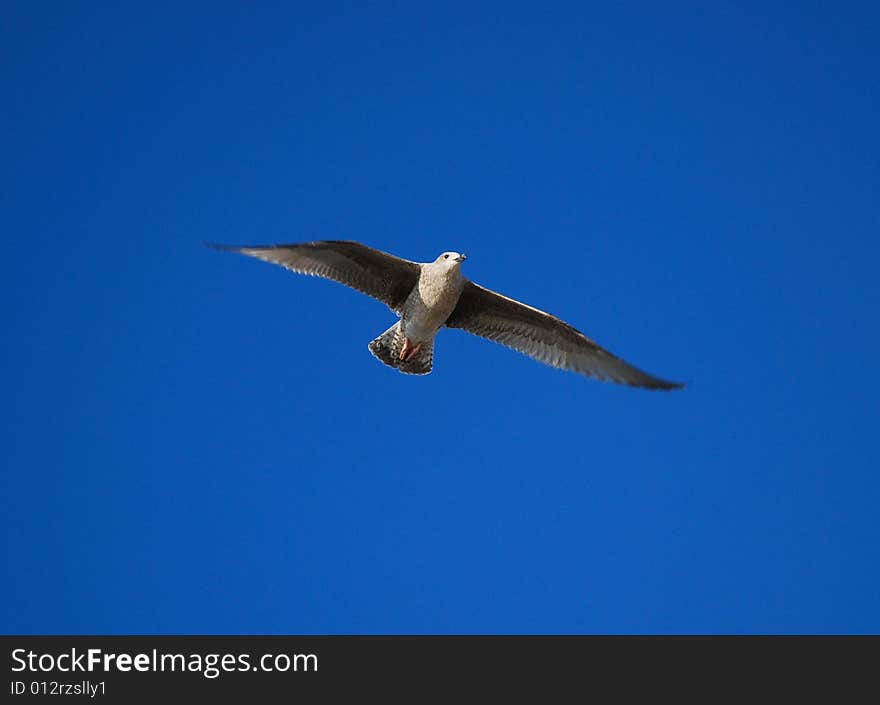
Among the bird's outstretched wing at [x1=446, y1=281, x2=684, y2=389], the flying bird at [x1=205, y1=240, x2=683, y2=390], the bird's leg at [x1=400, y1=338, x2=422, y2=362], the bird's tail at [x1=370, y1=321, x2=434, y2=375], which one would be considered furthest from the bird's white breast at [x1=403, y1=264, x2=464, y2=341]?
the bird's outstretched wing at [x1=446, y1=281, x2=684, y2=389]

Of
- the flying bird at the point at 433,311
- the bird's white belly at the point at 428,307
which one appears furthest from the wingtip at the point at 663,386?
the bird's white belly at the point at 428,307

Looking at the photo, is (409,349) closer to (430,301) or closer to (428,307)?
(428,307)

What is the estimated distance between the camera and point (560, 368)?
16.7 m

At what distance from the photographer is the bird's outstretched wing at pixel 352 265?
14844 mm

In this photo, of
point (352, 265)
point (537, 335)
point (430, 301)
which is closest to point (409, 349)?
point (430, 301)

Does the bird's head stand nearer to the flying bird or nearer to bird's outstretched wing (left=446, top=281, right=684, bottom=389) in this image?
the flying bird

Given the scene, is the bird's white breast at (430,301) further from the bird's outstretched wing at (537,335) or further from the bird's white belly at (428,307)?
the bird's outstretched wing at (537,335)

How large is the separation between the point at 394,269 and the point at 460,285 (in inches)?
40.6

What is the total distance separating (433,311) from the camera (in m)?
15.5

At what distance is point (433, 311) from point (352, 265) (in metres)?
Result: 1.39

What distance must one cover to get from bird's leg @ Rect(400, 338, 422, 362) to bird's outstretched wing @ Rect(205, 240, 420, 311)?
55 cm

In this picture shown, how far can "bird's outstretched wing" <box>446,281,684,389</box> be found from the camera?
16.1 m
